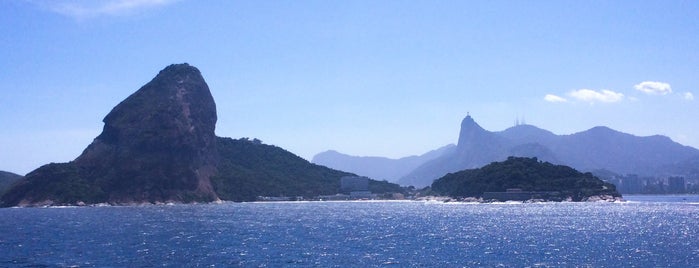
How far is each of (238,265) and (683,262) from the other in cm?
4861

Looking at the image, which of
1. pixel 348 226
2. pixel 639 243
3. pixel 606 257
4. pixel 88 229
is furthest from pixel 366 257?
pixel 88 229

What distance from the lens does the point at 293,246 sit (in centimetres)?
9569

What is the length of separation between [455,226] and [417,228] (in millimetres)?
9677

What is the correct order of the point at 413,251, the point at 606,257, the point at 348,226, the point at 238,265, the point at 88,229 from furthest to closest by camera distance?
the point at 348,226 < the point at 88,229 < the point at 413,251 < the point at 606,257 < the point at 238,265

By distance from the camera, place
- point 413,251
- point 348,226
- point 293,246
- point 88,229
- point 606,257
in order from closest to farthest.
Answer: point 606,257, point 413,251, point 293,246, point 88,229, point 348,226

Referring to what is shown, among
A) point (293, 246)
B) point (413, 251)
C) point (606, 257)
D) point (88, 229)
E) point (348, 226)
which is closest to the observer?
point (606, 257)

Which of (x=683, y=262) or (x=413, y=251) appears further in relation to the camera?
(x=413, y=251)

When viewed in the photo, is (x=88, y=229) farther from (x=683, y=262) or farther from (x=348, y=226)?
(x=683, y=262)

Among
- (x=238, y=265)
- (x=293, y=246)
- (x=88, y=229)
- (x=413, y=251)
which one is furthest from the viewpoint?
(x=88, y=229)

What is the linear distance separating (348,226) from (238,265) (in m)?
64.3

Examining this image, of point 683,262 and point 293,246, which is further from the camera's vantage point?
point 293,246

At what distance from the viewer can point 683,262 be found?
74.9 meters

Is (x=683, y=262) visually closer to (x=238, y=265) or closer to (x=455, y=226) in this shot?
(x=238, y=265)

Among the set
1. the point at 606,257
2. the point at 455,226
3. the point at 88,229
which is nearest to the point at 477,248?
the point at 606,257
